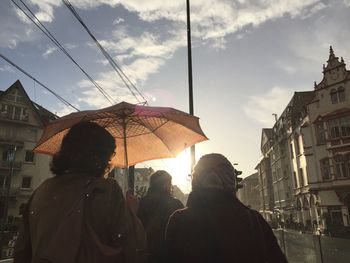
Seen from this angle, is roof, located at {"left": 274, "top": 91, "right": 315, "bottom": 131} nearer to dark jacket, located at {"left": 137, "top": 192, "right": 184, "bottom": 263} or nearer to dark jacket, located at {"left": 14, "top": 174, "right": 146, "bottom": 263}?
dark jacket, located at {"left": 137, "top": 192, "right": 184, "bottom": 263}

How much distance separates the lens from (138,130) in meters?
4.70

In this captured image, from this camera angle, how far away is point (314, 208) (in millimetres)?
36281

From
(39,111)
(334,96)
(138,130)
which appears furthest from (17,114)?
(138,130)

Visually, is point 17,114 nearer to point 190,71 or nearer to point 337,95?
point 337,95

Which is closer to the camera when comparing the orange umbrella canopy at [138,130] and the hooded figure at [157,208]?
the hooded figure at [157,208]

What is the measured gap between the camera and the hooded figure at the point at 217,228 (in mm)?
2367

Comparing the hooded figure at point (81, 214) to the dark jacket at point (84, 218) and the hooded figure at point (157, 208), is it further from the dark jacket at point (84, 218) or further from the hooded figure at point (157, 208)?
the hooded figure at point (157, 208)

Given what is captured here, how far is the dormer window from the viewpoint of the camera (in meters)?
33.5

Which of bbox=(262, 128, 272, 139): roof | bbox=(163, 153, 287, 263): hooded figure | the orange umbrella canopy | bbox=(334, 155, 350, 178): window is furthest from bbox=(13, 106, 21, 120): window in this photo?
bbox=(262, 128, 272, 139): roof

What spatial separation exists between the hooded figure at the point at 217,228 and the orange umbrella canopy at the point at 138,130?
1.47m

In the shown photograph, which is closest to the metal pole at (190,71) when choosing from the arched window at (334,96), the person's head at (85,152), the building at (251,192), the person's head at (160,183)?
the person's head at (160,183)

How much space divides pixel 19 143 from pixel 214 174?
138ft

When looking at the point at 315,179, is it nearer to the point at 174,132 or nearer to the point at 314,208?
the point at 314,208

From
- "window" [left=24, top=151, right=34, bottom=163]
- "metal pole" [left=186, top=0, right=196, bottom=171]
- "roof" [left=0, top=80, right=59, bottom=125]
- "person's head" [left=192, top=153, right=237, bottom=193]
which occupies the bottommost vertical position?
"person's head" [left=192, top=153, right=237, bottom=193]
